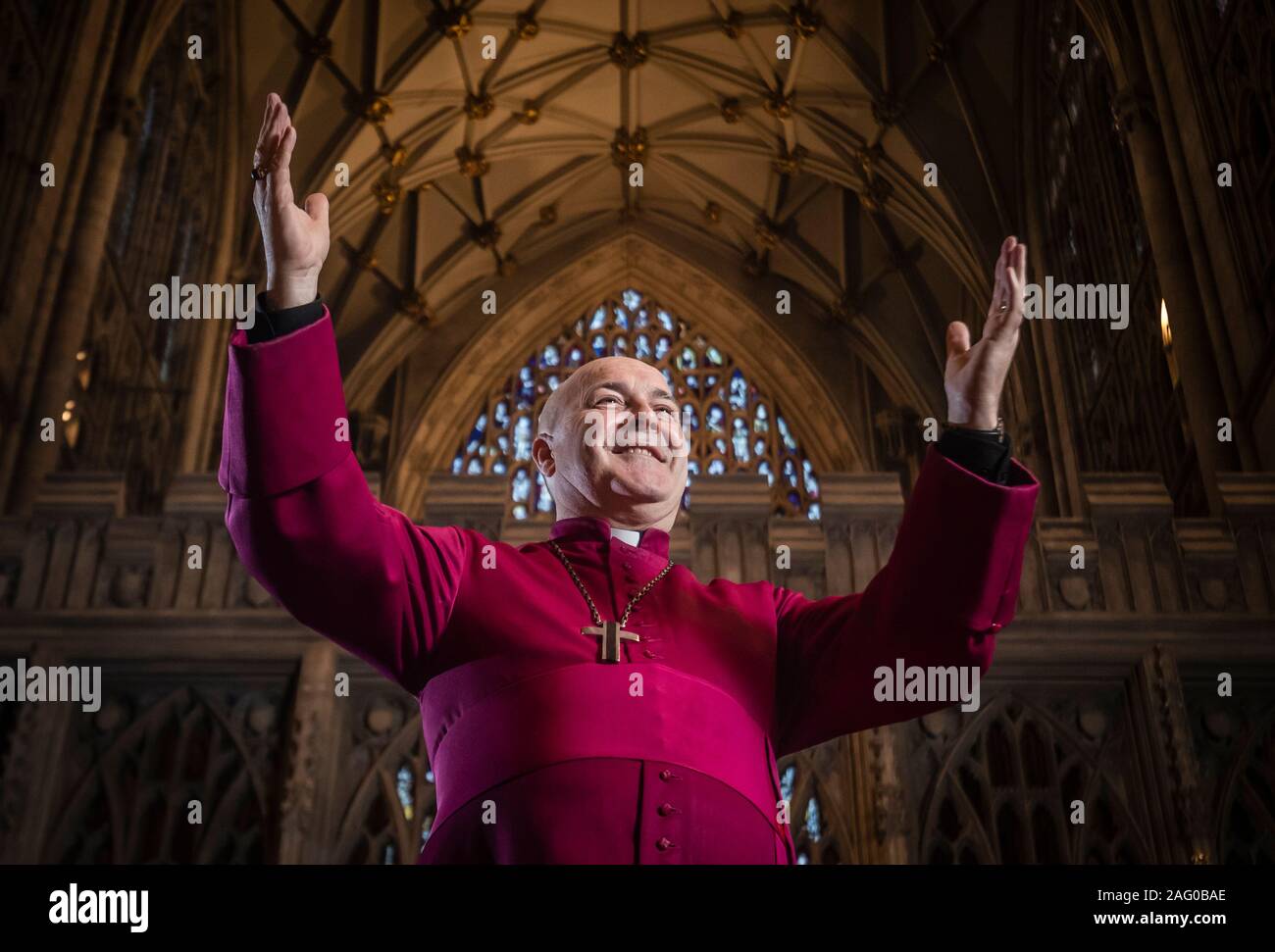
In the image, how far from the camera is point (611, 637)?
201cm

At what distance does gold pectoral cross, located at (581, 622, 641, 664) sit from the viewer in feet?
6.54

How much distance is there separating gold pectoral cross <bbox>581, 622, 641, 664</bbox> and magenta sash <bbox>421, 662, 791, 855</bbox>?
0.05ft

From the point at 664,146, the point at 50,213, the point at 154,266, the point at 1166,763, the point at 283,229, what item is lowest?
the point at 1166,763

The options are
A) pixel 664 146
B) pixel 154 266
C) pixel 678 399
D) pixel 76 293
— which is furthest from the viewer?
pixel 664 146

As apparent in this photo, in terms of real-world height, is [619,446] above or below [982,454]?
above

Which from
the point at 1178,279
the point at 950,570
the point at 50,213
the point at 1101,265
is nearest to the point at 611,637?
the point at 950,570

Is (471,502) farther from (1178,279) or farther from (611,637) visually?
(1178,279)

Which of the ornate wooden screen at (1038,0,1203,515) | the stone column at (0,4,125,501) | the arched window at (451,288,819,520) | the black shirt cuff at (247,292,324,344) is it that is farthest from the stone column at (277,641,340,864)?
the arched window at (451,288,819,520)

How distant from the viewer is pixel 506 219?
1561 centimetres

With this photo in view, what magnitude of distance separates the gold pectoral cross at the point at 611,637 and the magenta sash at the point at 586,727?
0.02m

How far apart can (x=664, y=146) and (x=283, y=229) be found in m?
13.6

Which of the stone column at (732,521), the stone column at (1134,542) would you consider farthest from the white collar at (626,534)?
the stone column at (1134,542)

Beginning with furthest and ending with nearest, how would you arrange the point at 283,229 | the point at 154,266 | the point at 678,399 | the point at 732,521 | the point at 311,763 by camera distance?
1. the point at 678,399
2. the point at 154,266
3. the point at 732,521
4. the point at 311,763
5. the point at 283,229

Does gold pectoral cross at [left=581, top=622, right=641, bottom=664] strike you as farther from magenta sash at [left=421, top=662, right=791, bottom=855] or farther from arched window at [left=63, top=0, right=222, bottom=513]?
arched window at [left=63, top=0, right=222, bottom=513]
